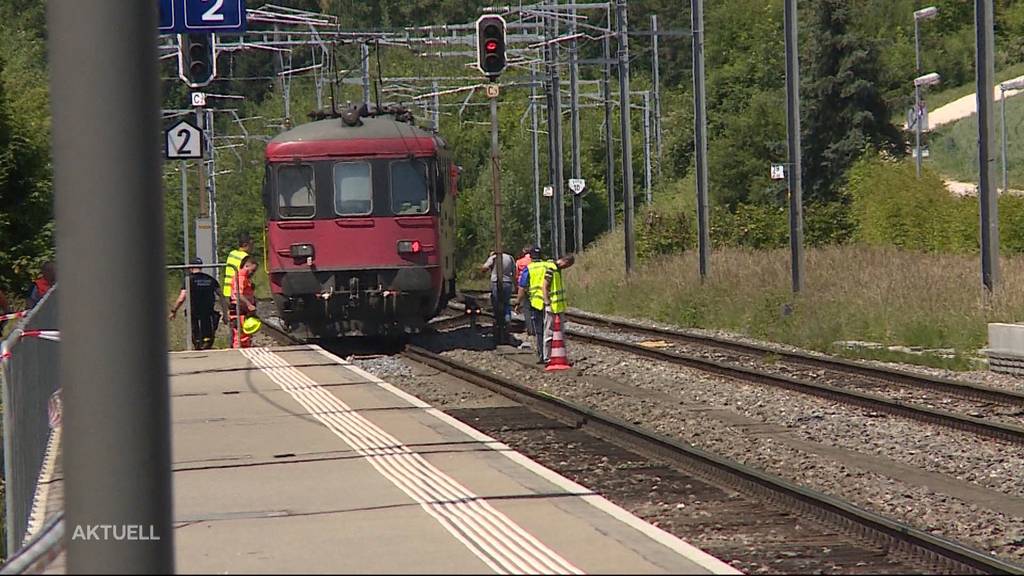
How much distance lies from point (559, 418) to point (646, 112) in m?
50.8

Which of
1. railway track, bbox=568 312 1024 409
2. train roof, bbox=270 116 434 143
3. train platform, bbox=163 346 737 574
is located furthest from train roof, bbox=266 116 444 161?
train platform, bbox=163 346 737 574

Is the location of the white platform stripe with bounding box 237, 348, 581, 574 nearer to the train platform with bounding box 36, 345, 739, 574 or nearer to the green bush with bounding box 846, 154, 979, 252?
the train platform with bounding box 36, 345, 739, 574

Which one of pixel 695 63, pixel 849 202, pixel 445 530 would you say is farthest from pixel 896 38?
pixel 445 530

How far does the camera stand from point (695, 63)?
A: 3328 centimetres

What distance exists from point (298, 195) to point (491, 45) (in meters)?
3.68

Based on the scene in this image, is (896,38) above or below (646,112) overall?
above

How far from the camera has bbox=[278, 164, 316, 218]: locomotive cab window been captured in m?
23.3

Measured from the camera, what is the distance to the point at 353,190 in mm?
23391

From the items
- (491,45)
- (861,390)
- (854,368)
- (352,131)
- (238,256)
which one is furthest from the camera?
(491,45)

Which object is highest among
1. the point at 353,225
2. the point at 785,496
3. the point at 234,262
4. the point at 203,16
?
the point at 203,16

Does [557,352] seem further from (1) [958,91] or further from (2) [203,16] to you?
(1) [958,91]

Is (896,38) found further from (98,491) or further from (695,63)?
(98,491)

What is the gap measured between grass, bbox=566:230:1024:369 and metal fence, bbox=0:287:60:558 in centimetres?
1270

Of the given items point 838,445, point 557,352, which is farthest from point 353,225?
point 838,445
